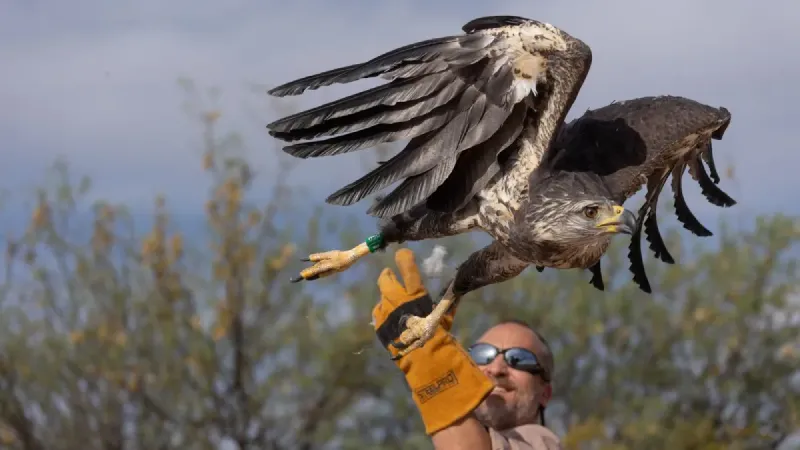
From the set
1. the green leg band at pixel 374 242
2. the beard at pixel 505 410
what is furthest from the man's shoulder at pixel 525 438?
the green leg band at pixel 374 242

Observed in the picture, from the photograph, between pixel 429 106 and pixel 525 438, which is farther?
pixel 525 438

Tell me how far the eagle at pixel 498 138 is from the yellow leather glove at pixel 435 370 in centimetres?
65

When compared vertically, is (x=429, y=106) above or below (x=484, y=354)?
above

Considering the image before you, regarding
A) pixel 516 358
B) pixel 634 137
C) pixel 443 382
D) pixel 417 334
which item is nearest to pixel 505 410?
pixel 516 358

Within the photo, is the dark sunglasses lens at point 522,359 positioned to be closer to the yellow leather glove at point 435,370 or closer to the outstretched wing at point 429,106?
the yellow leather glove at point 435,370

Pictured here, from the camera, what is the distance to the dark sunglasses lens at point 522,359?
13.9 ft

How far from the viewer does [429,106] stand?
115 inches

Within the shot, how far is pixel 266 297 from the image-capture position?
28.1 feet

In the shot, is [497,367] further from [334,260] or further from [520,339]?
[334,260]

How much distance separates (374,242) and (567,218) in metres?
0.75

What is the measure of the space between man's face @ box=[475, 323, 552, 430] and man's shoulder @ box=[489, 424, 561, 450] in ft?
0.19

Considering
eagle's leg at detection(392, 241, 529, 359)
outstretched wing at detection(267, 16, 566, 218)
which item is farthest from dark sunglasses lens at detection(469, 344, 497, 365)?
outstretched wing at detection(267, 16, 566, 218)

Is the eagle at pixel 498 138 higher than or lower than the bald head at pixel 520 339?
higher

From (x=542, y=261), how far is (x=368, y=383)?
593cm
